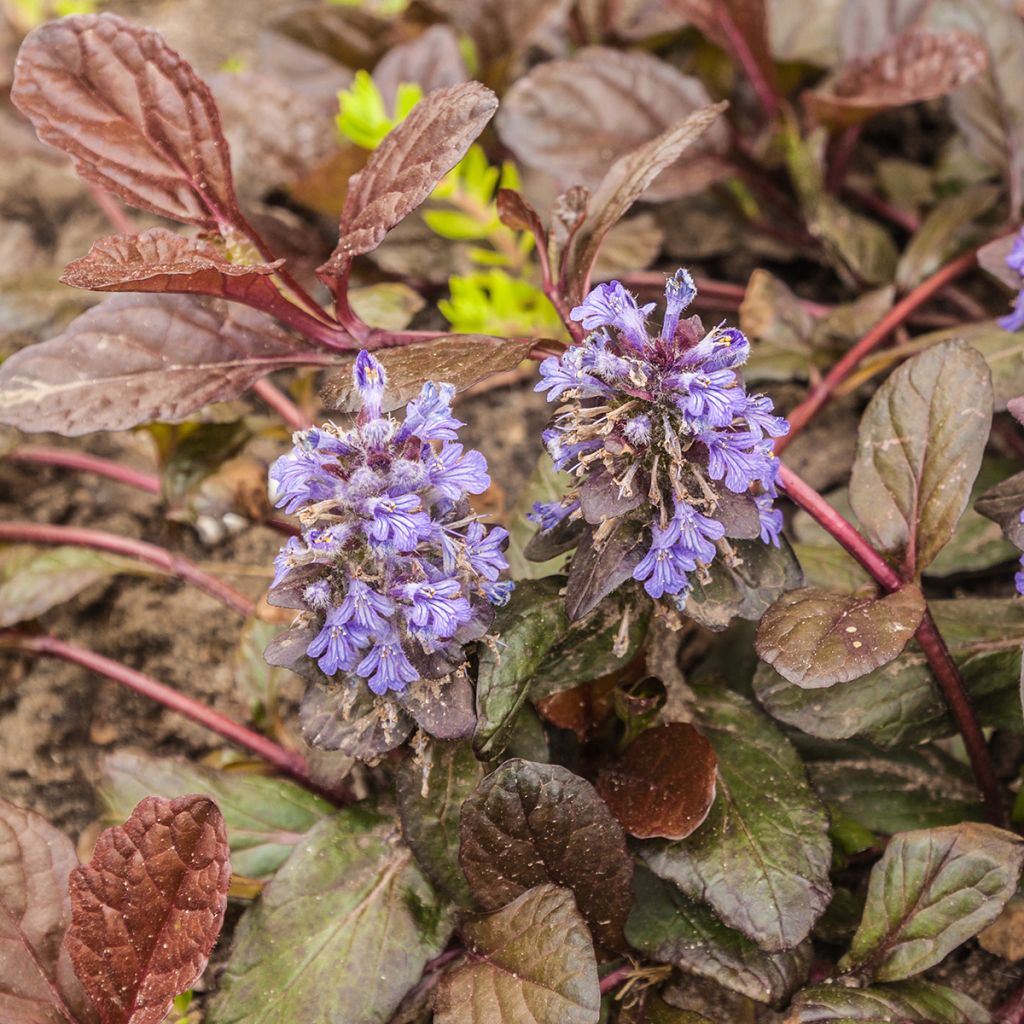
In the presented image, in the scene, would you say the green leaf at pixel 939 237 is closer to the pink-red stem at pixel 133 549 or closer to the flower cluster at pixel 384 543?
the flower cluster at pixel 384 543

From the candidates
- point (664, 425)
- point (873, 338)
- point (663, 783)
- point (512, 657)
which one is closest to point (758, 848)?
point (663, 783)

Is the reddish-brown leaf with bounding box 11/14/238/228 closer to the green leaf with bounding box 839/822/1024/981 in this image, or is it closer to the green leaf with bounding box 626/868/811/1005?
the green leaf with bounding box 626/868/811/1005

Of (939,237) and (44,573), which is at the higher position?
(939,237)

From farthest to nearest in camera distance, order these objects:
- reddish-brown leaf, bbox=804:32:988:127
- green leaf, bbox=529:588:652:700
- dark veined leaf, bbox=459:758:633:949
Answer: reddish-brown leaf, bbox=804:32:988:127 → green leaf, bbox=529:588:652:700 → dark veined leaf, bbox=459:758:633:949

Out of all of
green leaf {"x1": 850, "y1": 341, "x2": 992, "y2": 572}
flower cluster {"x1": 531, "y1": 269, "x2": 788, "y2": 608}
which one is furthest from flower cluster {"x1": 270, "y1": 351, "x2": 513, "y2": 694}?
green leaf {"x1": 850, "y1": 341, "x2": 992, "y2": 572}

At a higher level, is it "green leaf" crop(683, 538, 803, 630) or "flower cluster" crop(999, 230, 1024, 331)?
"flower cluster" crop(999, 230, 1024, 331)

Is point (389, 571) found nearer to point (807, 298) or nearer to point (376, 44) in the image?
point (807, 298)

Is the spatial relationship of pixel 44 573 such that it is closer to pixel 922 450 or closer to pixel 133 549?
pixel 133 549
